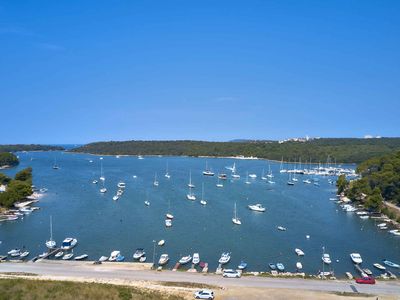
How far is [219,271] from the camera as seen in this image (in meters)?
36.9

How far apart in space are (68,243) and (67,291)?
18276 millimetres

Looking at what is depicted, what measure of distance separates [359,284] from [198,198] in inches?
1786

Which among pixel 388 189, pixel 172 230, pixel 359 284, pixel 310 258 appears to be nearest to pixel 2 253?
pixel 172 230

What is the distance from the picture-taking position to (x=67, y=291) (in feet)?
90.0

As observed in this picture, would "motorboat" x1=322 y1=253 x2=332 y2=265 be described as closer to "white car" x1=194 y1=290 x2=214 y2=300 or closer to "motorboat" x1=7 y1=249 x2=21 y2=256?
"white car" x1=194 y1=290 x2=214 y2=300

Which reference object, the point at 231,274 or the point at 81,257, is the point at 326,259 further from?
the point at 81,257

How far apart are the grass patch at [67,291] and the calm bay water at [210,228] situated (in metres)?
11.8

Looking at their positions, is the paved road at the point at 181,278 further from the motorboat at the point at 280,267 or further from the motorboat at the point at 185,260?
the motorboat at the point at 280,267

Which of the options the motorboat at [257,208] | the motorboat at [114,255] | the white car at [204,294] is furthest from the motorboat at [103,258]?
the motorboat at [257,208]

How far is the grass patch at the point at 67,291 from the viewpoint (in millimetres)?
25969

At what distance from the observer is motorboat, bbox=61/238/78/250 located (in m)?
44.3

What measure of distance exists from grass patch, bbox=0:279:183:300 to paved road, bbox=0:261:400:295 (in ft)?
14.3

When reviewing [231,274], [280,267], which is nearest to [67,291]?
[231,274]

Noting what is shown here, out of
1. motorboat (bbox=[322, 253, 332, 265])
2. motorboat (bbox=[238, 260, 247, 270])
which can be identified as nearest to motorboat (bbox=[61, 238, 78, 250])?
motorboat (bbox=[238, 260, 247, 270])
